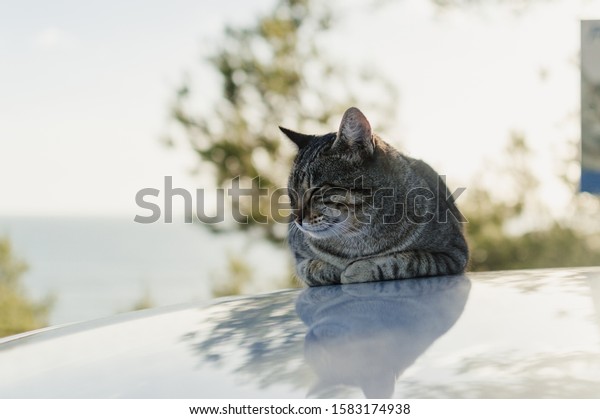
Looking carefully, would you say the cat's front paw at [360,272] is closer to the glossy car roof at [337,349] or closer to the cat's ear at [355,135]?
the cat's ear at [355,135]

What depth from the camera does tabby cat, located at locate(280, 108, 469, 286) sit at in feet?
8.79

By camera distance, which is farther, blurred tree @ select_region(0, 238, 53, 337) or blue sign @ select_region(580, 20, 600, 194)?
blurred tree @ select_region(0, 238, 53, 337)

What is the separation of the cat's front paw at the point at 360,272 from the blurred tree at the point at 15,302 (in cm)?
870

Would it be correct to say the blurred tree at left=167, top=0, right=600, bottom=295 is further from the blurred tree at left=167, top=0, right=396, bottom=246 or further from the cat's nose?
the cat's nose

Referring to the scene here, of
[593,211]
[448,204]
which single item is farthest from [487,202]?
[448,204]

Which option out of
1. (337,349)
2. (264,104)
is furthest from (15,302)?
(337,349)

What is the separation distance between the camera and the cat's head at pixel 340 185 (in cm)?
269

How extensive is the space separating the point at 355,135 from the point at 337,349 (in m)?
1.43

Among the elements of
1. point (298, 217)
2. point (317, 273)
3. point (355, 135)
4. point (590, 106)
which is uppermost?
point (590, 106)

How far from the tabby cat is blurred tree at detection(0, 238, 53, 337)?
27.8 ft

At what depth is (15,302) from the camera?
36.4 ft

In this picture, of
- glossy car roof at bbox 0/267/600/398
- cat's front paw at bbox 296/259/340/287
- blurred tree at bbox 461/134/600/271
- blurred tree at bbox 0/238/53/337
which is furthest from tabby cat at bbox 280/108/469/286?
blurred tree at bbox 0/238/53/337

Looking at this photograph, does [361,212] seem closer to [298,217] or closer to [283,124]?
[298,217]

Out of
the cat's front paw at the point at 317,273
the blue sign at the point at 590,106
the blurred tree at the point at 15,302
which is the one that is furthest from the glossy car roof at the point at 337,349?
the blurred tree at the point at 15,302
